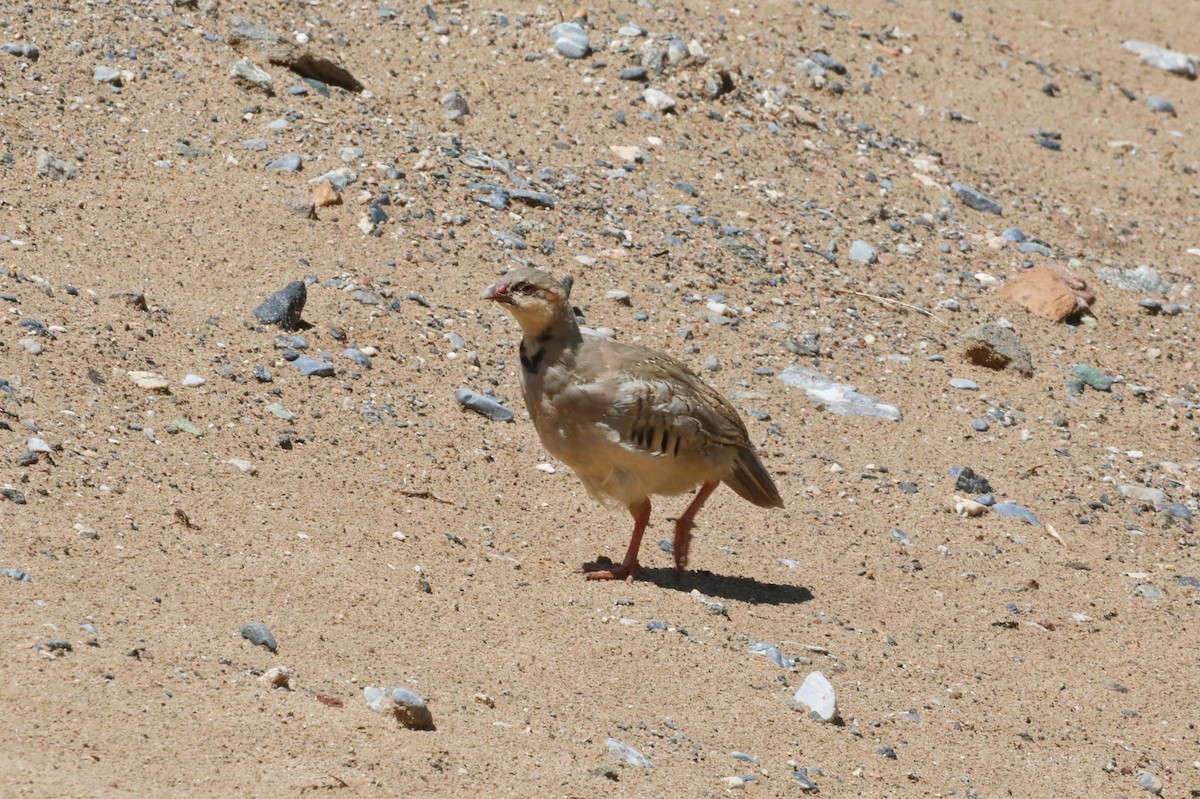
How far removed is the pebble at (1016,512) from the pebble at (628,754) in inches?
154

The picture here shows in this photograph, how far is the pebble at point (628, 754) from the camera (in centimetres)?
536

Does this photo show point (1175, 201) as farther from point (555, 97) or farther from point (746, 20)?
point (555, 97)

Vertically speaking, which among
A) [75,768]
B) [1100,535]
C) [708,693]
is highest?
[75,768]

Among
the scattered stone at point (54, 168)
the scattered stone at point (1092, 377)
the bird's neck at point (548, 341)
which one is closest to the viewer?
the bird's neck at point (548, 341)

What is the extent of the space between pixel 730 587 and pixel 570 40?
6.02 meters

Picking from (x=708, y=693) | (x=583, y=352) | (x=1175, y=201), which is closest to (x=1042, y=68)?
(x=1175, y=201)

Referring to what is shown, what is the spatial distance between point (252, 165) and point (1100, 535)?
574 cm

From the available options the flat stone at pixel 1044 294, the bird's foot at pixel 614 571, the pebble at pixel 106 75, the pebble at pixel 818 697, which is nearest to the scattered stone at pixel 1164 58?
the flat stone at pixel 1044 294

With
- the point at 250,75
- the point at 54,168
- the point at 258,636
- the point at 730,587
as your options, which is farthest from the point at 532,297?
the point at 250,75

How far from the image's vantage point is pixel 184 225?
29.8ft

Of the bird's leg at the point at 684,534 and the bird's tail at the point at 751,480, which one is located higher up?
the bird's tail at the point at 751,480

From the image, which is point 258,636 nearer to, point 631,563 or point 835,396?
point 631,563

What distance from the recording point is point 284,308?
842cm

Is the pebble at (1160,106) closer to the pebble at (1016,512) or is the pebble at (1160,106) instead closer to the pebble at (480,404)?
the pebble at (1016,512)
